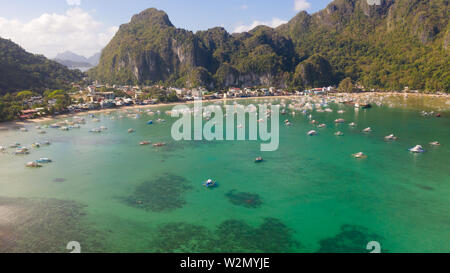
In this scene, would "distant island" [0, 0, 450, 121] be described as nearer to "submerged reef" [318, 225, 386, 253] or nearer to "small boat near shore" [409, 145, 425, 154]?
"submerged reef" [318, 225, 386, 253]

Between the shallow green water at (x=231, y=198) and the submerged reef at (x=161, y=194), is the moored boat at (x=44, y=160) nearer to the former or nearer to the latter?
the shallow green water at (x=231, y=198)

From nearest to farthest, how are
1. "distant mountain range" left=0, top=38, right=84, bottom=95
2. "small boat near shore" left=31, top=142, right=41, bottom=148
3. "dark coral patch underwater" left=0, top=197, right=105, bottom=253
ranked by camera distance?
"dark coral patch underwater" left=0, top=197, right=105, bottom=253 < "small boat near shore" left=31, top=142, right=41, bottom=148 < "distant mountain range" left=0, top=38, right=84, bottom=95

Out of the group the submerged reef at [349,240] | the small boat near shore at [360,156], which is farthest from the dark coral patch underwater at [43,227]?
the small boat near shore at [360,156]

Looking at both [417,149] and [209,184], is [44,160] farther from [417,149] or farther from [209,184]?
[417,149]

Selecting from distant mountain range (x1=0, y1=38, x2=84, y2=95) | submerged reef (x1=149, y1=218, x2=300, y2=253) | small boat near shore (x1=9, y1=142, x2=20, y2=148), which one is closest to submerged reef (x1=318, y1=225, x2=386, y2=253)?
submerged reef (x1=149, y1=218, x2=300, y2=253)

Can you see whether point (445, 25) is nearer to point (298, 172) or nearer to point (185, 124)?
point (185, 124)

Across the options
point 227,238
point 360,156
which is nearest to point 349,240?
point 227,238

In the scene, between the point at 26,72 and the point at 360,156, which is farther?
the point at 26,72
